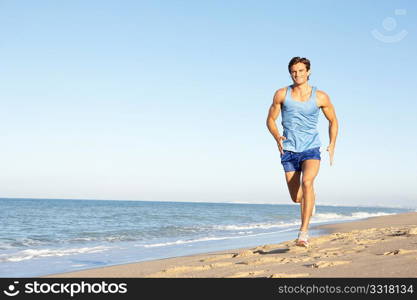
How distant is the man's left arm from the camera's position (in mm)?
5398

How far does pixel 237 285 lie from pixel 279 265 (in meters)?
1.08

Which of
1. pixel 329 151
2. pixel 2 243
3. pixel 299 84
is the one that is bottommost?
pixel 2 243

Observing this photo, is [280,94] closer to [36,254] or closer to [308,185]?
[308,185]

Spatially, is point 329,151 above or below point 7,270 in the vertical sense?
above

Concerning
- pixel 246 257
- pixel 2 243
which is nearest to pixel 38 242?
pixel 2 243

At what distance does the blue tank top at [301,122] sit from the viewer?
534 centimetres

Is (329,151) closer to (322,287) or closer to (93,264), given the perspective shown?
(322,287)

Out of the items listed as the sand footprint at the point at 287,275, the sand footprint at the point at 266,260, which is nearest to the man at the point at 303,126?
the sand footprint at the point at 266,260

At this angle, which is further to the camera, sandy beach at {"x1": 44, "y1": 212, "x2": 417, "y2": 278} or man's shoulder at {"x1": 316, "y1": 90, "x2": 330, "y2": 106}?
man's shoulder at {"x1": 316, "y1": 90, "x2": 330, "y2": 106}

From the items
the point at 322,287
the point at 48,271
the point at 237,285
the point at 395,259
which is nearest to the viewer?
the point at 322,287

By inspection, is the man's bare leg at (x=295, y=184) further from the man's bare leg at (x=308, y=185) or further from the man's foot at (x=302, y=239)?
the man's foot at (x=302, y=239)

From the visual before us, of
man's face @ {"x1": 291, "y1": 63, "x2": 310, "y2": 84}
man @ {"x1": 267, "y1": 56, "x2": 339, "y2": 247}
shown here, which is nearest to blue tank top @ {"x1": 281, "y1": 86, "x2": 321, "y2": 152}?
man @ {"x1": 267, "y1": 56, "x2": 339, "y2": 247}

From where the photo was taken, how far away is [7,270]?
755cm

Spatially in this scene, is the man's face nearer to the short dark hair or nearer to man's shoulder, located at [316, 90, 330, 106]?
the short dark hair
